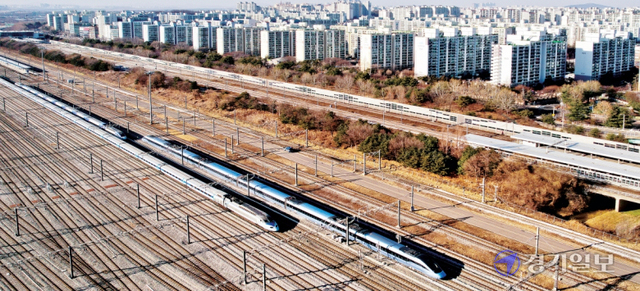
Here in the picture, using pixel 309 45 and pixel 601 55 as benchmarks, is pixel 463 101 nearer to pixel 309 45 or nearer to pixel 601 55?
pixel 601 55

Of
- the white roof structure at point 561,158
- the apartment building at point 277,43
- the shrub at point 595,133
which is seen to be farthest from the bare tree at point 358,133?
the apartment building at point 277,43

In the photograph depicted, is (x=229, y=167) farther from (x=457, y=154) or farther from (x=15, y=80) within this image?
(x=15, y=80)

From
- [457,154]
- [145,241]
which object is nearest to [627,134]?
[457,154]

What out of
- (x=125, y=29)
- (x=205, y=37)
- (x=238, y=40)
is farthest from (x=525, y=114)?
(x=125, y=29)

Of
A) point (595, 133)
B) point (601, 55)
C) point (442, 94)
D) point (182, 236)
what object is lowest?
point (182, 236)

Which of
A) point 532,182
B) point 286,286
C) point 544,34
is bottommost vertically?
point 286,286

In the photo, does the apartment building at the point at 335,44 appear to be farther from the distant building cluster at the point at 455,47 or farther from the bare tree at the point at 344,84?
the bare tree at the point at 344,84

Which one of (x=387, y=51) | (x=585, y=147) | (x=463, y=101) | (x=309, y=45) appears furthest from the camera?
(x=309, y=45)
